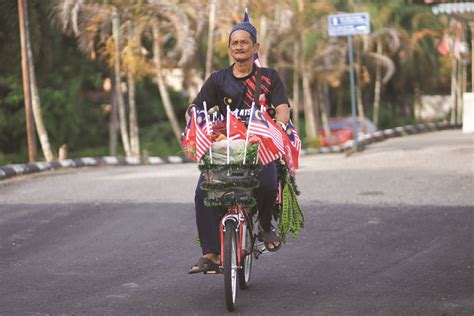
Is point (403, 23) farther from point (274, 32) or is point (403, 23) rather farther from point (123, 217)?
point (123, 217)

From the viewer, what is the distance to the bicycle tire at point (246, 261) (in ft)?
24.0

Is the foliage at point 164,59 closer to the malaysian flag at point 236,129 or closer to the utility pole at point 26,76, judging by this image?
the utility pole at point 26,76

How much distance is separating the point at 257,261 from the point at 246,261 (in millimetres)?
1370

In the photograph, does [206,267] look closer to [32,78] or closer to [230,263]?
[230,263]

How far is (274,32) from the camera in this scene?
39.9 m

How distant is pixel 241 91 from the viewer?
24.5 feet

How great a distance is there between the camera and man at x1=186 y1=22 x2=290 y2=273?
7.25 m

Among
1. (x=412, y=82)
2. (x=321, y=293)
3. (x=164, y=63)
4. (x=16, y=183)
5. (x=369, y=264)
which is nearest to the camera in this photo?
(x=321, y=293)

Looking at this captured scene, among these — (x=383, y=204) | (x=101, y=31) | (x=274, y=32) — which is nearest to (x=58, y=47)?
(x=101, y=31)

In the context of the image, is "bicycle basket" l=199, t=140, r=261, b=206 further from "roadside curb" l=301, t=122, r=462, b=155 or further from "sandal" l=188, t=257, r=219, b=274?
"roadside curb" l=301, t=122, r=462, b=155

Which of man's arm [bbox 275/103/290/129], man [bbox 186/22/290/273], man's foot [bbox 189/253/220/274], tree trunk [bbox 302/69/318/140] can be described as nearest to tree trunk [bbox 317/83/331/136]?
tree trunk [bbox 302/69/318/140]

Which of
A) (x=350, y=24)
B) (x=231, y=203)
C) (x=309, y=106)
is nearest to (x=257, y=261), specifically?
(x=231, y=203)

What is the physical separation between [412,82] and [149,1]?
3204 centimetres

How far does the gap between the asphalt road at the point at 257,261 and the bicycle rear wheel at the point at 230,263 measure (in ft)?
0.58
